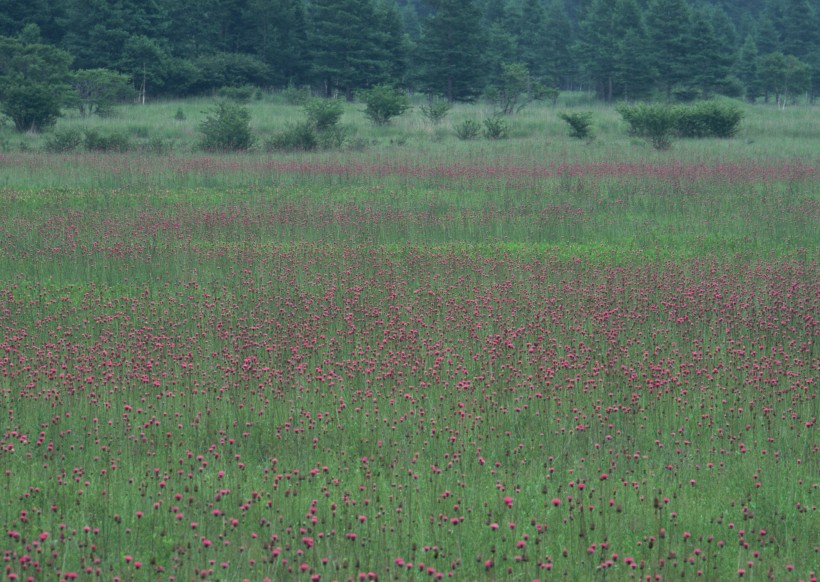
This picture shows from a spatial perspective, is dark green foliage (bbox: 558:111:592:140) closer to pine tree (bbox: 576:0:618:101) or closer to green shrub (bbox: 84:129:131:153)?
green shrub (bbox: 84:129:131:153)

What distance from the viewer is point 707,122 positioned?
33094mm

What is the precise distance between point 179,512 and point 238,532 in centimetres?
37

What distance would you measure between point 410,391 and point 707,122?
2851 cm

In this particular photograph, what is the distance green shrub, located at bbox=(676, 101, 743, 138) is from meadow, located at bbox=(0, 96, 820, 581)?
17.2 metres

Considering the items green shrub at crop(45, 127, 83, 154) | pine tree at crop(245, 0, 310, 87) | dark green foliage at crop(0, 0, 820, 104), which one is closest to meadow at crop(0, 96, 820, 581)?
green shrub at crop(45, 127, 83, 154)

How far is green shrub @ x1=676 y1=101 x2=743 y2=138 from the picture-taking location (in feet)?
108

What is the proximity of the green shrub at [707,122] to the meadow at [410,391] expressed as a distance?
56.5 ft

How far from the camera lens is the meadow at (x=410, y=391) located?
488cm

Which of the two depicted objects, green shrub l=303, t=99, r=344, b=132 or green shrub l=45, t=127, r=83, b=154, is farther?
green shrub l=303, t=99, r=344, b=132

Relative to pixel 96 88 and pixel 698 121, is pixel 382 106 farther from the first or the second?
pixel 96 88

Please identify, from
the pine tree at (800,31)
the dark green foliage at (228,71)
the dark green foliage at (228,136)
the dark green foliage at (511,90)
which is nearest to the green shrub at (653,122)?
the dark green foliage at (228,136)

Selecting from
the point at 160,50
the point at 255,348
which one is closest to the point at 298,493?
the point at 255,348

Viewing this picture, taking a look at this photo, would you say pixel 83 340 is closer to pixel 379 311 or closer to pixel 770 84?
pixel 379 311

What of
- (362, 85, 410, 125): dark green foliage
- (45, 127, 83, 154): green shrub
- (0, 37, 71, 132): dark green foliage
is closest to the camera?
(45, 127, 83, 154): green shrub
